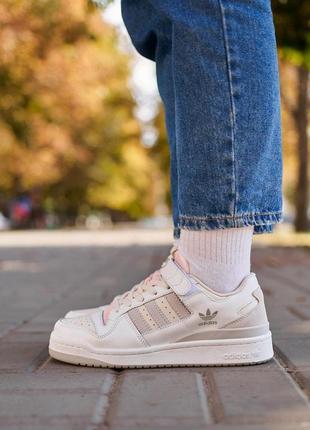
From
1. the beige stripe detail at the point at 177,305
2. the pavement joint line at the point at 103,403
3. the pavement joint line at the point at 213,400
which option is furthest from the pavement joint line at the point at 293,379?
the pavement joint line at the point at 103,403

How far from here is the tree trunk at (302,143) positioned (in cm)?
1467

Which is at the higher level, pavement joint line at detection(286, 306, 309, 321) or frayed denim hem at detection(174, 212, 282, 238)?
frayed denim hem at detection(174, 212, 282, 238)

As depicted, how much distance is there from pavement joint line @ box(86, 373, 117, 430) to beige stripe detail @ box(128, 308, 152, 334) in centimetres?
16

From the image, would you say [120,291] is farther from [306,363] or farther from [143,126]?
[143,126]

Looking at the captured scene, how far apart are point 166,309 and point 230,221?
0.31 meters

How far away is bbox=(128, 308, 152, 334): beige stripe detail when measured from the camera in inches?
78.2

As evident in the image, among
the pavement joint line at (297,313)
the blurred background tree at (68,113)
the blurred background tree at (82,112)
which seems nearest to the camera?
the pavement joint line at (297,313)

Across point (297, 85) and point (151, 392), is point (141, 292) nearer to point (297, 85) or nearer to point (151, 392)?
point (151, 392)

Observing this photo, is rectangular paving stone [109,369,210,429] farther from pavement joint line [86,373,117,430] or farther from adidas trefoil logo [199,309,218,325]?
adidas trefoil logo [199,309,218,325]

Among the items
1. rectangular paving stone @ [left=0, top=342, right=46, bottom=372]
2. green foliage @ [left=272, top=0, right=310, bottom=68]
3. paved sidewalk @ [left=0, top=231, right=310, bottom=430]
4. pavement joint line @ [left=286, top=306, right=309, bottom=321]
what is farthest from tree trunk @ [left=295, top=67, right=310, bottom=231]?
rectangular paving stone @ [left=0, top=342, right=46, bottom=372]

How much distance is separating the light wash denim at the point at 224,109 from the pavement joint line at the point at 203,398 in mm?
375

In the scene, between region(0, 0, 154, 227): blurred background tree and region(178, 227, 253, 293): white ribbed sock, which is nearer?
region(178, 227, 253, 293): white ribbed sock

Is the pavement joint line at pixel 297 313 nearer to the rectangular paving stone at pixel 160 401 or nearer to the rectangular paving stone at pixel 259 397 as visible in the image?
the rectangular paving stone at pixel 259 397

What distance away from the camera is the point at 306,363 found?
2.00 m
